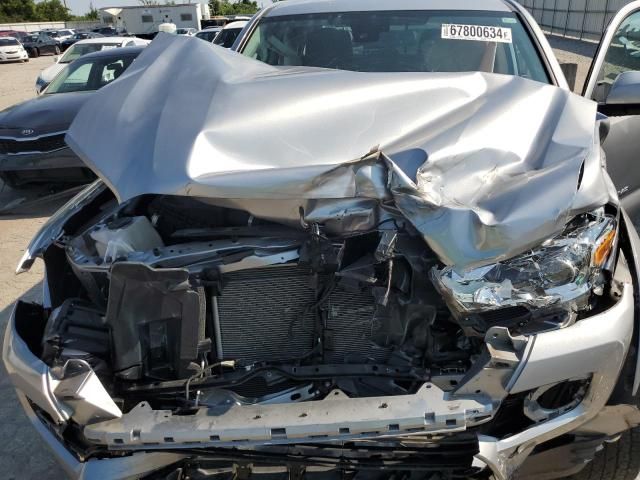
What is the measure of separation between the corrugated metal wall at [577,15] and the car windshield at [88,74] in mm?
18878

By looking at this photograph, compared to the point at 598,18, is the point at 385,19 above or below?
above

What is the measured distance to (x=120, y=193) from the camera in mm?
2023

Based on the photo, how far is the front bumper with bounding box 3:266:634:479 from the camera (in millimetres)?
1746

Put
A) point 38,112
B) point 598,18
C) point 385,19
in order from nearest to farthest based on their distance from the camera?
point 385,19
point 38,112
point 598,18

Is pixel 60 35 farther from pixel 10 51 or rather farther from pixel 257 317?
pixel 257 317

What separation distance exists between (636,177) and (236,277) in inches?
117

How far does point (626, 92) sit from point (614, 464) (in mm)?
1735

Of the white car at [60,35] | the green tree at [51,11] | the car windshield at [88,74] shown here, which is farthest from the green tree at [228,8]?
the car windshield at [88,74]

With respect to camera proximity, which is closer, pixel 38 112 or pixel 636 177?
pixel 636 177

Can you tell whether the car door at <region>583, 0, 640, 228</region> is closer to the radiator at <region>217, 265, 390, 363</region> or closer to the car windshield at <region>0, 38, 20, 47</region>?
the radiator at <region>217, 265, 390, 363</region>

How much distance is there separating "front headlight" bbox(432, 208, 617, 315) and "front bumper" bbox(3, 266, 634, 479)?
0.12 meters

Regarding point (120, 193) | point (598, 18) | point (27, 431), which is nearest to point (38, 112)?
point (27, 431)

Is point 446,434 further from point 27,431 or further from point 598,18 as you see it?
point 598,18

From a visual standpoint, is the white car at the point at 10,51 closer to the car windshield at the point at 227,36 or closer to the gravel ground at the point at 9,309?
the car windshield at the point at 227,36
